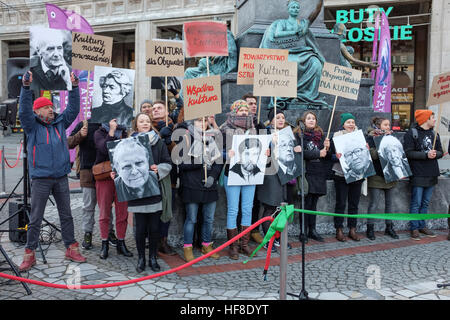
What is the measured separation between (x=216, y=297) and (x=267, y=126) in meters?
2.68

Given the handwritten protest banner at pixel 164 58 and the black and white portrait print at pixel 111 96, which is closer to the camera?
the black and white portrait print at pixel 111 96

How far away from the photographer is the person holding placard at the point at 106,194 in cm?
500

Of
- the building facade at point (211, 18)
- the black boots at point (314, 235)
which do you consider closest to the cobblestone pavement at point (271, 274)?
the black boots at point (314, 235)

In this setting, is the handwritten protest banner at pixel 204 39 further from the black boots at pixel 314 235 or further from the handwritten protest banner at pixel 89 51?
the black boots at pixel 314 235

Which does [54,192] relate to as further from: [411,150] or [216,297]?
[411,150]

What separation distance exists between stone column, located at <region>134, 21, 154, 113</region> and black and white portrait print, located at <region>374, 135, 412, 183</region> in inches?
792

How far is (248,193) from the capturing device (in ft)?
17.3

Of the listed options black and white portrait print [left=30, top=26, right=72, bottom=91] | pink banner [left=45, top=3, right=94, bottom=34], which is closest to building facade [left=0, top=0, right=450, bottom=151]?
pink banner [left=45, top=3, right=94, bottom=34]

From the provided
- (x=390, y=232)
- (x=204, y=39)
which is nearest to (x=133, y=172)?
(x=204, y=39)

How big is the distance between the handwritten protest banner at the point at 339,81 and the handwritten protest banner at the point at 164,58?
2.02 metres

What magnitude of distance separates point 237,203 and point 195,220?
0.58m

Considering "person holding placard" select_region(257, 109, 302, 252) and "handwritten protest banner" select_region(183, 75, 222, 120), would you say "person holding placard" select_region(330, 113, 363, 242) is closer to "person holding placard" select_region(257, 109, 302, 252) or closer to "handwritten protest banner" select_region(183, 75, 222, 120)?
"person holding placard" select_region(257, 109, 302, 252)

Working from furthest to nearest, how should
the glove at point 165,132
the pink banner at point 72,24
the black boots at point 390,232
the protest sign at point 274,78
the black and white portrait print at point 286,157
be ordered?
the pink banner at point 72,24 → the black boots at point 390,232 → the black and white portrait print at point 286,157 → the protest sign at point 274,78 → the glove at point 165,132
